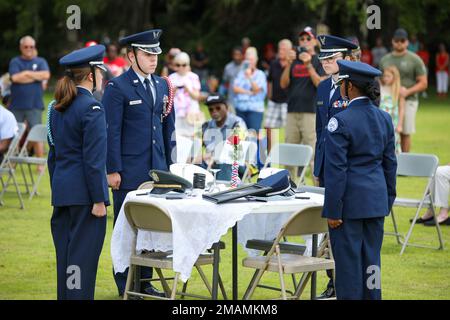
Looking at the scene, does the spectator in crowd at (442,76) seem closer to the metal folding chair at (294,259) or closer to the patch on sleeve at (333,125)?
the metal folding chair at (294,259)

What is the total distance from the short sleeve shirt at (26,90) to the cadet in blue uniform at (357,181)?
10805 mm

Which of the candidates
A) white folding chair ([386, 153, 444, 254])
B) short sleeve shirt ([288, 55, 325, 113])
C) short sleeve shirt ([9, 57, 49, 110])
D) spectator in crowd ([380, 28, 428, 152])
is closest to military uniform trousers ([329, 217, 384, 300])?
white folding chair ([386, 153, 444, 254])

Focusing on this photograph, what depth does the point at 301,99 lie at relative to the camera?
48.3 ft

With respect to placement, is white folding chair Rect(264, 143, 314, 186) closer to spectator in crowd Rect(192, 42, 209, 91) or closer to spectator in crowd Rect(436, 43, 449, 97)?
spectator in crowd Rect(192, 42, 209, 91)

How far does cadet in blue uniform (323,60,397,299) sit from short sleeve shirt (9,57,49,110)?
35.4 ft

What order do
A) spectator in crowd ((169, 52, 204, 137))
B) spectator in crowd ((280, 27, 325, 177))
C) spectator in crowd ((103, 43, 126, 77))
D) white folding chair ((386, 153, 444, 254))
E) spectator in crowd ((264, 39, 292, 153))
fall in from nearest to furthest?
white folding chair ((386, 153, 444, 254)) < spectator in crowd ((280, 27, 325, 177)) < spectator in crowd ((169, 52, 204, 137)) < spectator in crowd ((264, 39, 292, 153)) < spectator in crowd ((103, 43, 126, 77))

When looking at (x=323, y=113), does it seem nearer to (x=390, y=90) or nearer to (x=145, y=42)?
(x=145, y=42)

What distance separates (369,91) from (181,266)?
1797mm

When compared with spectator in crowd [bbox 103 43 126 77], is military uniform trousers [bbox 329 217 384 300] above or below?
below

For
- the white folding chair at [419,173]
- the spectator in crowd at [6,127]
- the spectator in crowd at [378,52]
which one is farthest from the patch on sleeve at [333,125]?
the spectator in crowd at [378,52]

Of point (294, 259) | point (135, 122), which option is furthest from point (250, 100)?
point (294, 259)

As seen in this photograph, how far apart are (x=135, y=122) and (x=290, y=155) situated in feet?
11.9

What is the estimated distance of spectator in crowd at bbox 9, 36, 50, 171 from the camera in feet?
55.9
